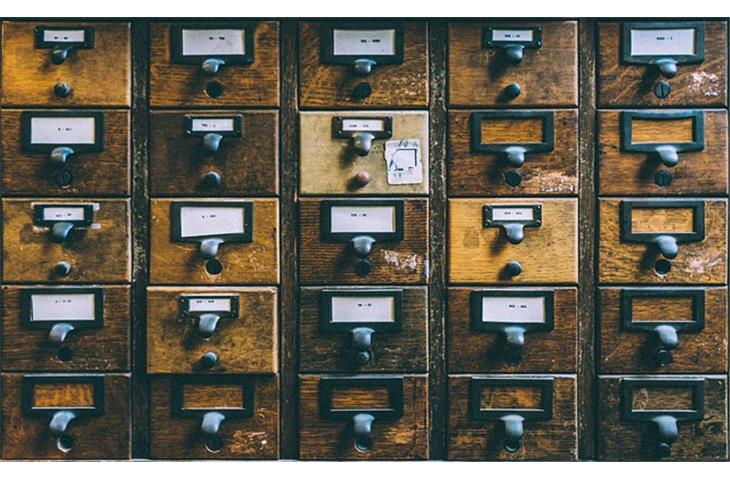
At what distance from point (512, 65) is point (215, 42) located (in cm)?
72

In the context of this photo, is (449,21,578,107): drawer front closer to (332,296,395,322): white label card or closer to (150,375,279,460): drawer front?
(332,296,395,322): white label card

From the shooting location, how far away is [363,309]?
70.5 inches

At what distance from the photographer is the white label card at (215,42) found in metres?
1.78

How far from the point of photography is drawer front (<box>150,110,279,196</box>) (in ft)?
5.82

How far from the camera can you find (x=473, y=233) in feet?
5.84

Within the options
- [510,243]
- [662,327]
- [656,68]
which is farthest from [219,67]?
[662,327]

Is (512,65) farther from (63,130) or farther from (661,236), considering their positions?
(63,130)

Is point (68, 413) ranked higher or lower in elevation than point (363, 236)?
lower

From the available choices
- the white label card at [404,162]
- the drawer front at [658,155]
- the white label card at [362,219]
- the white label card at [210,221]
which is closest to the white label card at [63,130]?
the white label card at [210,221]

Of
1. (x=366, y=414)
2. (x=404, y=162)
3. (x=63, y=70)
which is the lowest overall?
(x=366, y=414)

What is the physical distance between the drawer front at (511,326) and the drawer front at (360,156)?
0.30m

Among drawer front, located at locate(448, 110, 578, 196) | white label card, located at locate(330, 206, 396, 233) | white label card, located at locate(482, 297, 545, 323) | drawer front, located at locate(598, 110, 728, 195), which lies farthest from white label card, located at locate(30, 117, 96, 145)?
drawer front, located at locate(598, 110, 728, 195)

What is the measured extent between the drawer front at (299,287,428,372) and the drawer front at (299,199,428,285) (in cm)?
3

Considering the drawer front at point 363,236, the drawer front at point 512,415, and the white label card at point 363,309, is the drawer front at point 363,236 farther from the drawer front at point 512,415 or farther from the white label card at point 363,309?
the drawer front at point 512,415
